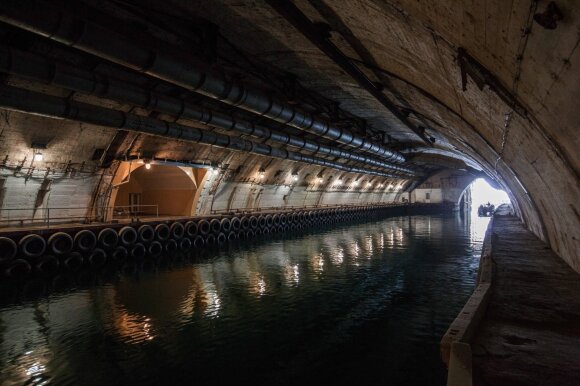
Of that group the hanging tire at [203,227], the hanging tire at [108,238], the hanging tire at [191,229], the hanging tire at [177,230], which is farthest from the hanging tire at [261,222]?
the hanging tire at [108,238]

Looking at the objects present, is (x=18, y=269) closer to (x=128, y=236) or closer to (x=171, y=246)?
(x=128, y=236)

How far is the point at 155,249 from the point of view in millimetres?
17172

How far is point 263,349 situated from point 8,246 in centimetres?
1098

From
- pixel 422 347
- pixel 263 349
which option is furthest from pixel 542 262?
pixel 263 349

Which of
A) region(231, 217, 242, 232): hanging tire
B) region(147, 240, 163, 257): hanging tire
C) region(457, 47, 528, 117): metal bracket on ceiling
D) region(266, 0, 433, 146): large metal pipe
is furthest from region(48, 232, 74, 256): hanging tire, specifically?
region(457, 47, 528, 117): metal bracket on ceiling

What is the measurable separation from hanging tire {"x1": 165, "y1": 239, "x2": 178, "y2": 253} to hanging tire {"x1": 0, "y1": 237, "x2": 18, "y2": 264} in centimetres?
634

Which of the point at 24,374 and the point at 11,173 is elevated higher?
the point at 11,173

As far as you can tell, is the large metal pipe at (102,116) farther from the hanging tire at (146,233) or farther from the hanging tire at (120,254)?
the hanging tire at (120,254)

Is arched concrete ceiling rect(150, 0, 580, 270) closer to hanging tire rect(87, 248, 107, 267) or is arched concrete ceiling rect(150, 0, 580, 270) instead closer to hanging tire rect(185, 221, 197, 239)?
hanging tire rect(87, 248, 107, 267)

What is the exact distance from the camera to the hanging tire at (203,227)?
19828 millimetres

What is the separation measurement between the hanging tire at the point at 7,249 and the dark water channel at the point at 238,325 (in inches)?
92.1

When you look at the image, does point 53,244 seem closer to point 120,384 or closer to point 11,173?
point 11,173

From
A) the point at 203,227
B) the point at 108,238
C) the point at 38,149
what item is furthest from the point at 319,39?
the point at 203,227

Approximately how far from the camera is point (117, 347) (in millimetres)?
6672
